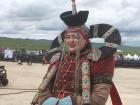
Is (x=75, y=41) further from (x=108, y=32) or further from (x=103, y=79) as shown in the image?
(x=103, y=79)

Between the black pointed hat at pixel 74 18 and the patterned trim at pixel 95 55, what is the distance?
0.31 metres

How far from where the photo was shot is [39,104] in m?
4.90

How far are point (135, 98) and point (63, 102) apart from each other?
1027cm

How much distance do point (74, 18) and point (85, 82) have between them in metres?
0.64

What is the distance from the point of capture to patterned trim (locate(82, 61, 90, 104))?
15.1 ft

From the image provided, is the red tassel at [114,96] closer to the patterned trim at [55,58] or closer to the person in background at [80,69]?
the person in background at [80,69]

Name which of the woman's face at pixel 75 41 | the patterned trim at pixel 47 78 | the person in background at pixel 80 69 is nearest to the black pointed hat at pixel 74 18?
the person in background at pixel 80 69

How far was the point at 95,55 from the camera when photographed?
15.8 feet

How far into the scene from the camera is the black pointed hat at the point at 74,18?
4.74 meters

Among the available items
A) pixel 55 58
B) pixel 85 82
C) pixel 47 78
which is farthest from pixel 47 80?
A: pixel 85 82

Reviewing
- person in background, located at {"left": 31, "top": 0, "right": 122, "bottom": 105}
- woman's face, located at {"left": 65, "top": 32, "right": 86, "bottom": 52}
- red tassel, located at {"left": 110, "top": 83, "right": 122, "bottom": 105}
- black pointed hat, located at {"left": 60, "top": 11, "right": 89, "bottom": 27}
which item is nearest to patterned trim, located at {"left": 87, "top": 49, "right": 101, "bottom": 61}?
person in background, located at {"left": 31, "top": 0, "right": 122, "bottom": 105}

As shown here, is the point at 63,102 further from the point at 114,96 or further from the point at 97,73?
the point at 114,96

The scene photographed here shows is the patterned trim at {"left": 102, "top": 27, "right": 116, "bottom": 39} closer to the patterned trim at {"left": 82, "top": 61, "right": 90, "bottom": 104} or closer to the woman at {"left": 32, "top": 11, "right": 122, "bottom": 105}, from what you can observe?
the woman at {"left": 32, "top": 11, "right": 122, "bottom": 105}

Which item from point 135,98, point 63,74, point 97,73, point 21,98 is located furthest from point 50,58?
point 135,98
